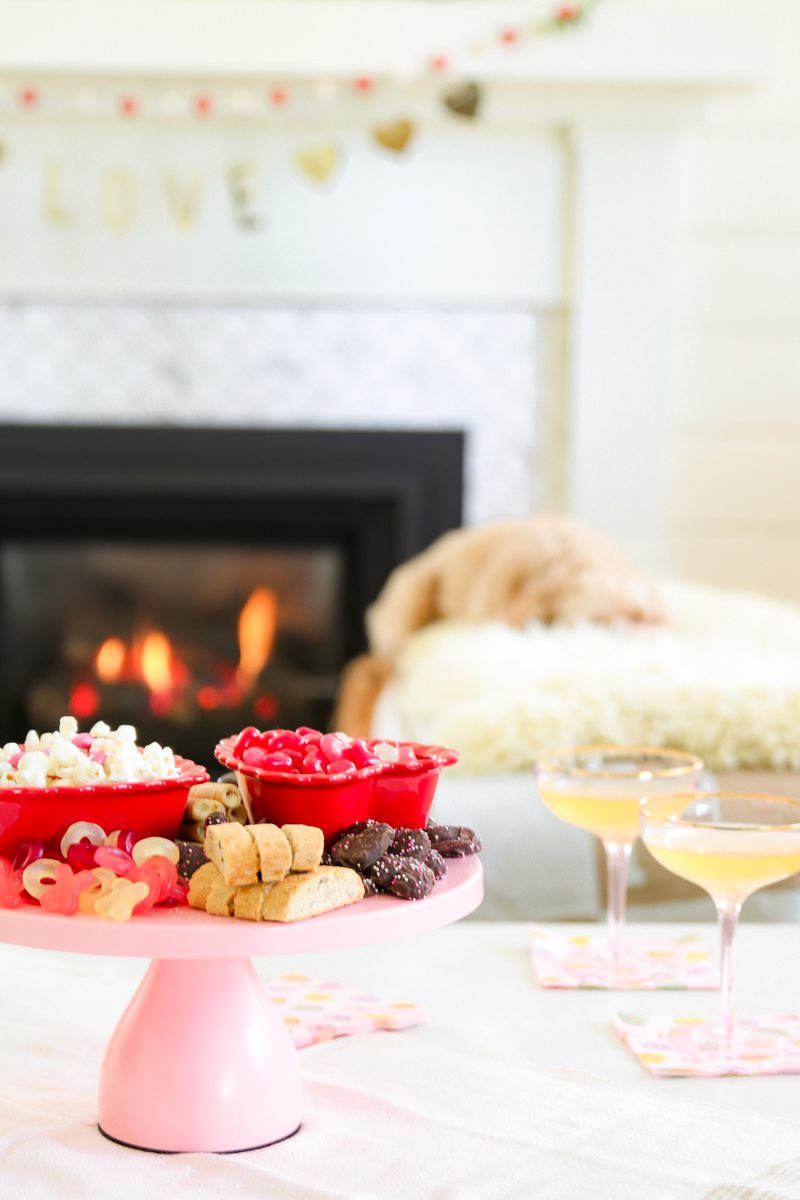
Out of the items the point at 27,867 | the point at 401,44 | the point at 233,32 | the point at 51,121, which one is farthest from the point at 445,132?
the point at 27,867

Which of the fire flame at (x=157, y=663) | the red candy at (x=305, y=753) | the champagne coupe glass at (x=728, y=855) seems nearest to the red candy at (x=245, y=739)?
the red candy at (x=305, y=753)

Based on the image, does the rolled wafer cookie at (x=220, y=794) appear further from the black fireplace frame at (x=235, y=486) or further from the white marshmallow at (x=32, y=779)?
the black fireplace frame at (x=235, y=486)

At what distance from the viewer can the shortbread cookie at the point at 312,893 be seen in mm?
533

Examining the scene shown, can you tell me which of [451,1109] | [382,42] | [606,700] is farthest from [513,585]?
[451,1109]

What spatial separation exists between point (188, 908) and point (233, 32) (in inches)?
95.1

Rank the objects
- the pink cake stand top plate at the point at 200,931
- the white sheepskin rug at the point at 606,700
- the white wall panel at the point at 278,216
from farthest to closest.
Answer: the white wall panel at the point at 278,216, the white sheepskin rug at the point at 606,700, the pink cake stand top plate at the point at 200,931

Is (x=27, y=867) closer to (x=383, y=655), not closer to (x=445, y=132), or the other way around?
(x=383, y=655)

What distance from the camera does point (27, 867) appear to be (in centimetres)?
56

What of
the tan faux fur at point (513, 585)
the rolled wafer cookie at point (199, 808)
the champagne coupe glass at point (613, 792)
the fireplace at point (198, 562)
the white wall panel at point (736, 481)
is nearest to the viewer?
the rolled wafer cookie at point (199, 808)

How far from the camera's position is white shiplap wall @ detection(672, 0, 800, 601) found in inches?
116

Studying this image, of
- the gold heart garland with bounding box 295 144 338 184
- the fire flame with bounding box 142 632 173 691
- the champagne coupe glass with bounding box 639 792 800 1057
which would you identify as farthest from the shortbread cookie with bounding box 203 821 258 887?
the fire flame with bounding box 142 632 173 691

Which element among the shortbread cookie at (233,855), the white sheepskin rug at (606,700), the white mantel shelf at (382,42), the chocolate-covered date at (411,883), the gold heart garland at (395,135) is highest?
the white mantel shelf at (382,42)

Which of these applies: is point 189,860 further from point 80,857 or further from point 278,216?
point 278,216

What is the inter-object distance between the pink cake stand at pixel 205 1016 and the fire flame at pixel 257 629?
7.98ft
